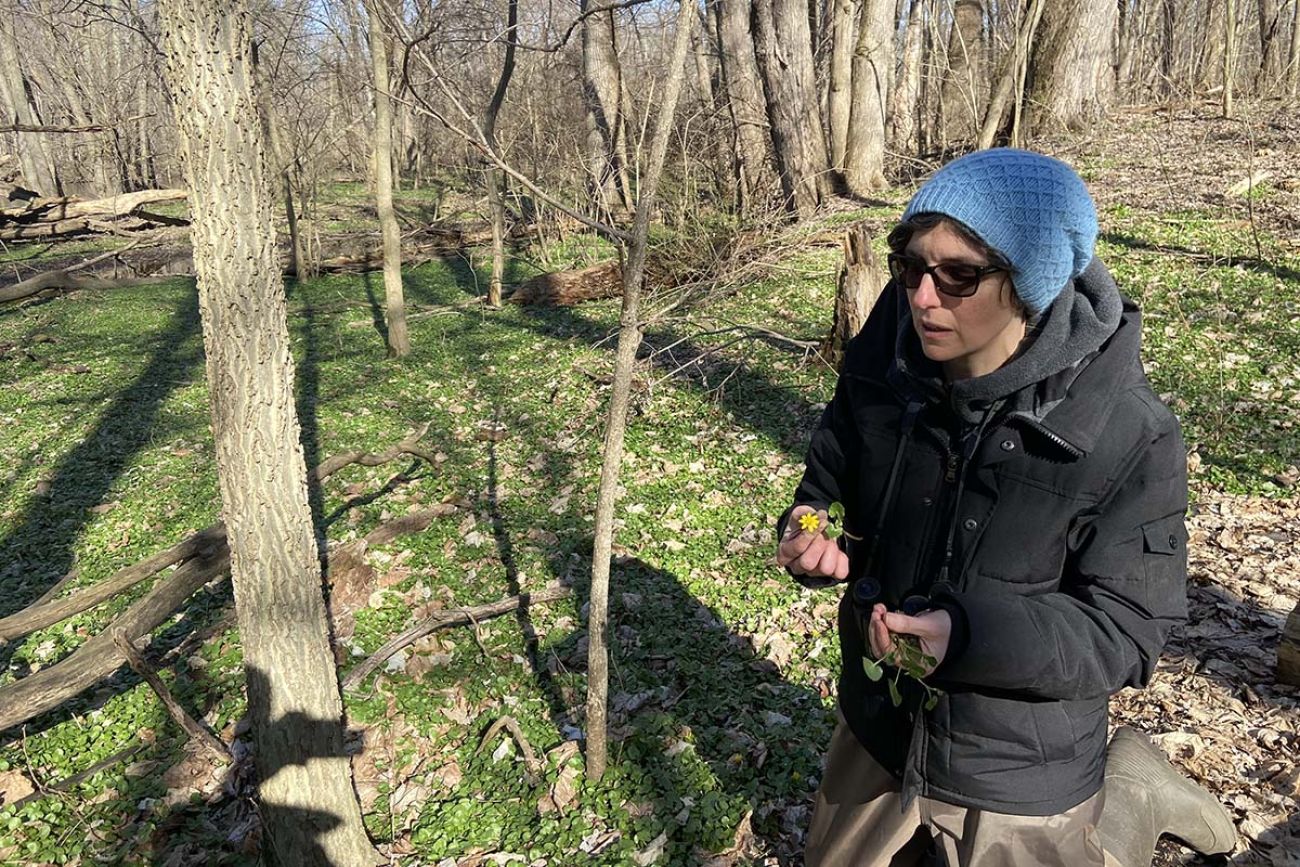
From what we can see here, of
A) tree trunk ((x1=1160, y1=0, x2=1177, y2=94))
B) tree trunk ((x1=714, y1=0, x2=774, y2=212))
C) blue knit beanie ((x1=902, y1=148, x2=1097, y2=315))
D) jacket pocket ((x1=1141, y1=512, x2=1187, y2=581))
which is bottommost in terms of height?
jacket pocket ((x1=1141, y1=512, x2=1187, y2=581))

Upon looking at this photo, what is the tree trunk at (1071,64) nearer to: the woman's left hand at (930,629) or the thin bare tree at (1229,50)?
the thin bare tree at (1229,50)

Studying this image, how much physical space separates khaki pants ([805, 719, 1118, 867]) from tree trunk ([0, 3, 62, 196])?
26.5 meters

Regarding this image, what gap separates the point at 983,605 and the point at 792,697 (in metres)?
2.72

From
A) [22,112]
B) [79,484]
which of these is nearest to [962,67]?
[79,484]

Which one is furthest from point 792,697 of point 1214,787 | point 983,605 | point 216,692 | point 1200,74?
point 1200,74

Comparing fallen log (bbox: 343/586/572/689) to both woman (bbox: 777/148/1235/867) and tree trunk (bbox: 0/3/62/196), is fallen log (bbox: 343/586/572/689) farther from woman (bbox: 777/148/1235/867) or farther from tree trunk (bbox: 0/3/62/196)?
tree trunk (bbox: 0/3/62/196)

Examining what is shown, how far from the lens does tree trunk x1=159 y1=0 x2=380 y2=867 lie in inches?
101

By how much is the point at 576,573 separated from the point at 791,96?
31.7 feet

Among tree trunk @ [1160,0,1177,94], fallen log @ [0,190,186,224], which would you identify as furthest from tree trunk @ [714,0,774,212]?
fallen log @ [0,190,186,224]

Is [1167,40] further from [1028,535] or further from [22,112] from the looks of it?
[22,112]

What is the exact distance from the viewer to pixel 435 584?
516 cm

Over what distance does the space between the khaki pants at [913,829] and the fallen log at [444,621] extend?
255 centimetres

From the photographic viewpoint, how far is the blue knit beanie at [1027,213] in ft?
4.91

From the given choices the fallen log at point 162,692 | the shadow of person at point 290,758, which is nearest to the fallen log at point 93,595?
the fallen log at point 162,692
